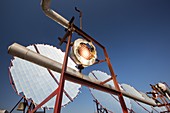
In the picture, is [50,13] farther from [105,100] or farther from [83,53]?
[105,100]

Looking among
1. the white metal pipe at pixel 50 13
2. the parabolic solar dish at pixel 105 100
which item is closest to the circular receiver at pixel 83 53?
the white metal pipe at pixel 50 13

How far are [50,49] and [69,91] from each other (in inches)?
140

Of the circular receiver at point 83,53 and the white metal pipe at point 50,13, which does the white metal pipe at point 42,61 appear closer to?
the circular receiver at point 83,53

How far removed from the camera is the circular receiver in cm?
512

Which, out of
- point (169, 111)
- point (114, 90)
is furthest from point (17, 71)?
point (169, 111)

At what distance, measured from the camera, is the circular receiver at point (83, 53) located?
16.8 ft

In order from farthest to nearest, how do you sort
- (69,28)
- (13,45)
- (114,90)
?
(69,28) → (114,90) → (13,45)

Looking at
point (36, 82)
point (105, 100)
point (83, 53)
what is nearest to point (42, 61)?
point (83, 53)

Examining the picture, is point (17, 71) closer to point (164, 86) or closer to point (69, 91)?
point (69, 91)

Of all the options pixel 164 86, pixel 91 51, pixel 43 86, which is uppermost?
pixel 164 86

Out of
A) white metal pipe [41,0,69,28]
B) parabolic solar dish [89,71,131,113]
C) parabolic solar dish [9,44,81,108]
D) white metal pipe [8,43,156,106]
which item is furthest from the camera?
parabolic solar dish [89,71,131,113]

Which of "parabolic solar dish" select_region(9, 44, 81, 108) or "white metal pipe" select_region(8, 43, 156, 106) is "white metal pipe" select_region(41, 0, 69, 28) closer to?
"white metal pipe" select_region(8, 43, 156, 106)

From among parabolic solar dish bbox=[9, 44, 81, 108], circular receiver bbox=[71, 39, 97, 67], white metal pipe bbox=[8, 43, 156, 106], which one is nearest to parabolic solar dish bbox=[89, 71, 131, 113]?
parabolic solar dish bbox=[9, 44, 81, 108]

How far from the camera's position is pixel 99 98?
10.9m
